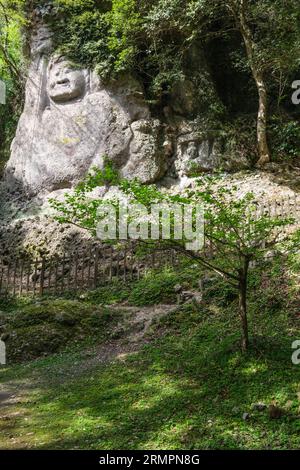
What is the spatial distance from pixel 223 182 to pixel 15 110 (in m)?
11.9

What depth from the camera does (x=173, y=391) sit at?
5664 millimetres

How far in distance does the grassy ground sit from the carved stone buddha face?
12.0 m

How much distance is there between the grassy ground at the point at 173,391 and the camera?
4492 mm

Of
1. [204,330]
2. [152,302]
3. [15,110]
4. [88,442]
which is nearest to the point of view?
[88,442]

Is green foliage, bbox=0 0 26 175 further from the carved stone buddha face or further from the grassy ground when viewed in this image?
the grassy ground

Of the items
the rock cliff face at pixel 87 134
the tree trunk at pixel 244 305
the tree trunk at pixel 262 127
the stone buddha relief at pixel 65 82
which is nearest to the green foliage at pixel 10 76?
the rock cliff face at pixel 87 134

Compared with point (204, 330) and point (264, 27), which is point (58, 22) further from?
point (204, 330)

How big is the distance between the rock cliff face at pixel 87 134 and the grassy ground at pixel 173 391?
27.8 feet

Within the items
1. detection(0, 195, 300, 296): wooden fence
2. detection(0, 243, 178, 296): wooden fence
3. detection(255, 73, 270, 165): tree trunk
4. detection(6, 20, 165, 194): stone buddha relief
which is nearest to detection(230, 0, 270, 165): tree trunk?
detection(255, 73, 270, 165): tree trunk

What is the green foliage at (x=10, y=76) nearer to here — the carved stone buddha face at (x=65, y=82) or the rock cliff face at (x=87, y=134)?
the rock cliff face at (x=87, y=134)

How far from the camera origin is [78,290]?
1197 centimetres

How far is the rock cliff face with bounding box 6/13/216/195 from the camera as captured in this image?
1553 centimetres

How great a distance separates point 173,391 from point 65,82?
14744mm
